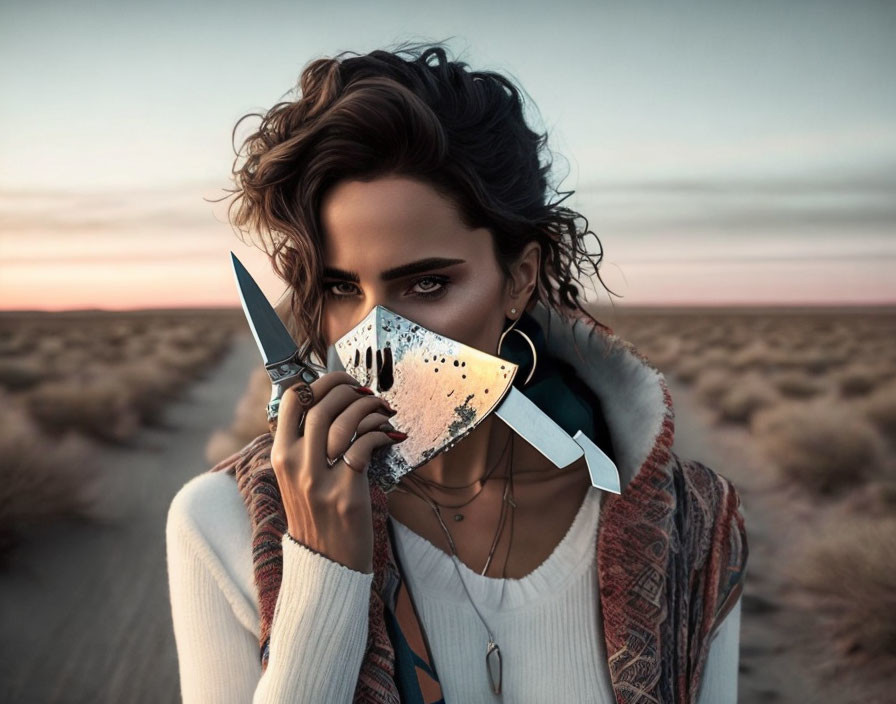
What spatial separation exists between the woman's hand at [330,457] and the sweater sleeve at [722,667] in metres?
1.05

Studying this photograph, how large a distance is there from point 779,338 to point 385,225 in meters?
30.2

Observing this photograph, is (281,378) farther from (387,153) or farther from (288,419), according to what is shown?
(387,153)

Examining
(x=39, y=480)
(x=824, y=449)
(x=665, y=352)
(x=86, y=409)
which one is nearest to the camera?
(x=39, y=480)

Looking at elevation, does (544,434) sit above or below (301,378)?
below

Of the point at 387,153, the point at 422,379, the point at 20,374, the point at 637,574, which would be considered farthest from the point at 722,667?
the point at 20,374

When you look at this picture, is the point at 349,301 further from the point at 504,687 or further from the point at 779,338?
the point at 779,338

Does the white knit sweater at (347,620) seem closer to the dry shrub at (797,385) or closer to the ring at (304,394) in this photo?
the ring at (304,394)

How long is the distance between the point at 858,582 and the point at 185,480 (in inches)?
411

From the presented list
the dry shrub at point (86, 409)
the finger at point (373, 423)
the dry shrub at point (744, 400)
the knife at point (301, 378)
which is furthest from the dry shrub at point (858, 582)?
the dry shrub at point (86, 409)

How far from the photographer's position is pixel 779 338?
29406 millimetres

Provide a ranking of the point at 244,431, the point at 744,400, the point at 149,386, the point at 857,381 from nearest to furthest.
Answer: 1. the point at 244,431
2. the point at 149,386
3. the point at 744,400
4. the point at 857,381

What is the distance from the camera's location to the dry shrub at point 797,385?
19.5 metres

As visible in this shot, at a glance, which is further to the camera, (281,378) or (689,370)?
(689,370)

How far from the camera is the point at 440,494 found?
2020 millimetres
